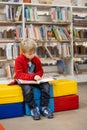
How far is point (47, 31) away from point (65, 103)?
2.18m

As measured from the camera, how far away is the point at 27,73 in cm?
283

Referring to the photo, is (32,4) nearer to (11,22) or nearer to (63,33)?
(11,22)

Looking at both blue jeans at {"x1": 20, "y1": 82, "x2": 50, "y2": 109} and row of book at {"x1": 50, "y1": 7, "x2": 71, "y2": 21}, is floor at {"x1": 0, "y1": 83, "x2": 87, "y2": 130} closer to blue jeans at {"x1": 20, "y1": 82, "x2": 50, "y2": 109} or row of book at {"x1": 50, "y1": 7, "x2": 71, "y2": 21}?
blue jeans at {"x1": 20, "y1": 82, "x2": 50, "y2": 109}

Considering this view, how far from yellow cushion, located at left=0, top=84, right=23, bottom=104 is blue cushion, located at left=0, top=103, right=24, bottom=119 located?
→ 45mm

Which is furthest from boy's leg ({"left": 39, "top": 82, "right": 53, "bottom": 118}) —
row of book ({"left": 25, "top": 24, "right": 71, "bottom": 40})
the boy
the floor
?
row of book ({"left": 25, "top": 24, "right": 71, "bottom": 40})

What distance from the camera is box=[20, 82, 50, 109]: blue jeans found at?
2588 mm

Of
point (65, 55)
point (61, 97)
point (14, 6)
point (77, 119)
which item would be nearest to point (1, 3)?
point (14, 6)

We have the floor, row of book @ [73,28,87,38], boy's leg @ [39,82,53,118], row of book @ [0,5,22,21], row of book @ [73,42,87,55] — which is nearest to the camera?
the floor

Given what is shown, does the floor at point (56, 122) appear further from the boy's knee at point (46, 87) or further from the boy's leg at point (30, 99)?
the boy's knee at point (46, 87)

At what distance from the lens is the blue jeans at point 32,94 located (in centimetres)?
259

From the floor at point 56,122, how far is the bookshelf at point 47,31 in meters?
2.10

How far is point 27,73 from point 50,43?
6.74ft

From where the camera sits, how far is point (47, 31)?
15.4ft

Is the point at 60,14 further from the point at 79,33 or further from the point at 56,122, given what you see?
the point at 56,122
